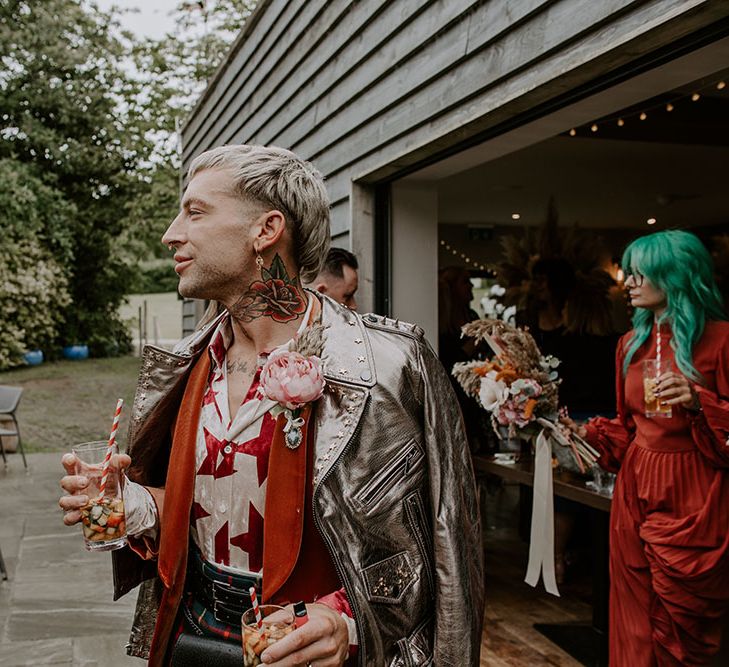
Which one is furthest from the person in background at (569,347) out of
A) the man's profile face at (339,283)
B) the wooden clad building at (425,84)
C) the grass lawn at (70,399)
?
the grass lawn at (70,399)

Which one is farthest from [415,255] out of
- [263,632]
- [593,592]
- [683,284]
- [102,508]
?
[263,632]

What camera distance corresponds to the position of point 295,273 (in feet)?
6.10

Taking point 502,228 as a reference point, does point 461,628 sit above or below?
below

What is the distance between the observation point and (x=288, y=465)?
1625 mm

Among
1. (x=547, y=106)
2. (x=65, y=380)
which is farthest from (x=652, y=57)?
(x=65, y=380)

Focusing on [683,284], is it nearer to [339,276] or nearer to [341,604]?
[339,276]

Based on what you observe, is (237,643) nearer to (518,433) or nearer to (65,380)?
(518,433)

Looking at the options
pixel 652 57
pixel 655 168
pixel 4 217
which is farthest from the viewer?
pixel 4 217

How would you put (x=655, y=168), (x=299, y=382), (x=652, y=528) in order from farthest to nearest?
(x=655, y=168) < (x=652, y=528) < (x=299, y=382)

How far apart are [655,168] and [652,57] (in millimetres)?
5370

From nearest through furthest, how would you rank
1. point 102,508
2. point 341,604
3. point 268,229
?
point 341,604, point 102,508, point 268,229

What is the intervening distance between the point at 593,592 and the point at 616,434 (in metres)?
1.08

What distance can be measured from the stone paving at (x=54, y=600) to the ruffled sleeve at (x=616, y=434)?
2437mm

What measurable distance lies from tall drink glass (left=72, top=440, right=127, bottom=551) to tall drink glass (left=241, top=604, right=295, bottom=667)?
16.4 inches
